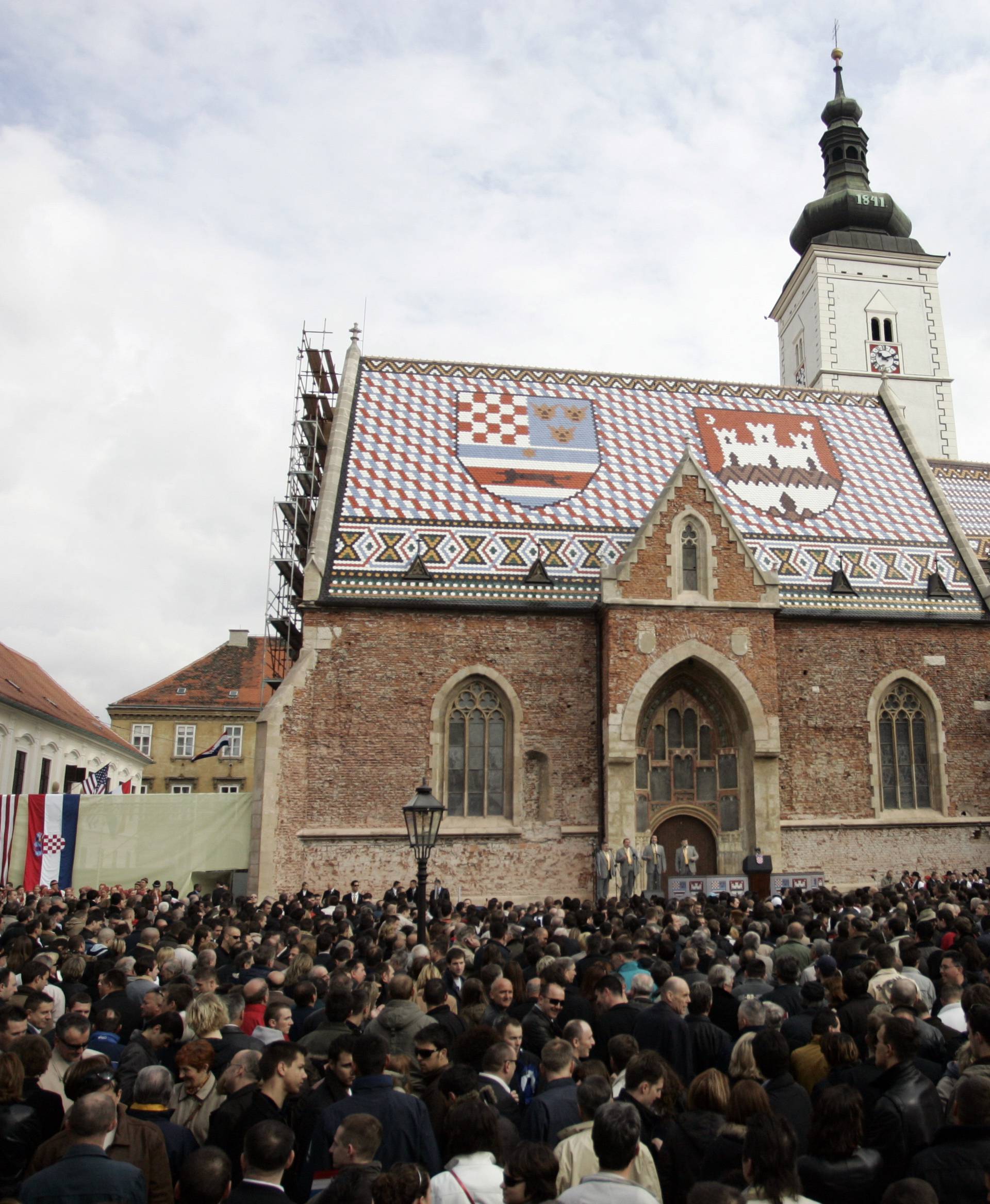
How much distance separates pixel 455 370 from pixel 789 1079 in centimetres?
2710

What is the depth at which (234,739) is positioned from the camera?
48.9 m

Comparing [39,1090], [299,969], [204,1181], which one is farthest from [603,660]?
[204,1181]

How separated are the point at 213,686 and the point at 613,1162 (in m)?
48.7

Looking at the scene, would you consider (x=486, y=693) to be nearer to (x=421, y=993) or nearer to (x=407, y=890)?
(x=407, y=890)

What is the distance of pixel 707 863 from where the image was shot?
2498 centimetres

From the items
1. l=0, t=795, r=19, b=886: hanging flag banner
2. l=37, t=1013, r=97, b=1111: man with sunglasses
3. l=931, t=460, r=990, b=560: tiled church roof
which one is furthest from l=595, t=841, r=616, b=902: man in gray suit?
l=931, t=460, r=990, b=560: tiled church roof

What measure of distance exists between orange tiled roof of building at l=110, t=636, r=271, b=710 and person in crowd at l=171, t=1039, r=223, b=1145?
42.6m

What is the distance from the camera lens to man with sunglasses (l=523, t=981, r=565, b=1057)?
7020 millimetres

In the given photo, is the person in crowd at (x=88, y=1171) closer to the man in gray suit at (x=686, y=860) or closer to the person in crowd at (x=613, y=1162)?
the person in crowd at (x=613, y=1162)

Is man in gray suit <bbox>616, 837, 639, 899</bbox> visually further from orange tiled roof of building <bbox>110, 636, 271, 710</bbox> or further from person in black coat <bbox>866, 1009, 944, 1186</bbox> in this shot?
orange tiled roof of building <bbox>110, 636, 271, 710</bbox>

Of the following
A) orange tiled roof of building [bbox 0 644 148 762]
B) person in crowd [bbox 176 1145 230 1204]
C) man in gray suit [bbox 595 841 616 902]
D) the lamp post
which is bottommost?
person in crowd [bbox 176 1145 230 1204]

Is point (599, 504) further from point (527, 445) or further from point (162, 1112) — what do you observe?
point (162, 1112)

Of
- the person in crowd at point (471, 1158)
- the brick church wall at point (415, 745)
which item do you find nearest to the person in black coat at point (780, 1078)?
the person in crowd at point (471, 1158)

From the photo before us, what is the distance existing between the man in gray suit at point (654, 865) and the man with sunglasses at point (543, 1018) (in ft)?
52.4
